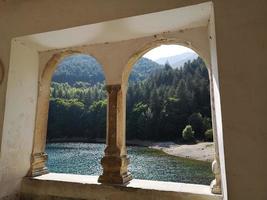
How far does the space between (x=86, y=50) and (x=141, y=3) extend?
0.95 metres

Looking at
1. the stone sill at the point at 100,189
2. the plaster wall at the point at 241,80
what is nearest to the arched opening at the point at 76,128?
the stone sill at the point at 100,189

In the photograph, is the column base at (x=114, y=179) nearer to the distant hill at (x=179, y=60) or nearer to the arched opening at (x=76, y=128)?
the arched opening at (x=76, y=128)

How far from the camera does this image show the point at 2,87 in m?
2.24

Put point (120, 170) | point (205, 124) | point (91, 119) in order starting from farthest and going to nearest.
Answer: point (205, 124), point (91, 119), point (120, 170)

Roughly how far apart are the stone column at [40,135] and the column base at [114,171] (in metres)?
0.83

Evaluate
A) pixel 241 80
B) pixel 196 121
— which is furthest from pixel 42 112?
pixel 196 121

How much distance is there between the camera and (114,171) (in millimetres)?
2201

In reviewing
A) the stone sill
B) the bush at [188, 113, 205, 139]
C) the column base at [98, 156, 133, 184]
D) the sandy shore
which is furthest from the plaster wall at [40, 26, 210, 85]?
the sandy shore

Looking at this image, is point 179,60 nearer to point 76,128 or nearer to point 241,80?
point 76,128

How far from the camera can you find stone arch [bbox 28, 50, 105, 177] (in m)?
2.57

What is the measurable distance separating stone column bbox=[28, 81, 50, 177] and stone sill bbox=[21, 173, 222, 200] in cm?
13

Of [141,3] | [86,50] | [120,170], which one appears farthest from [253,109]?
[86,50]

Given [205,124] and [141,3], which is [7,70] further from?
[205,124]

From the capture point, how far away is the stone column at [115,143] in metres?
2.20
